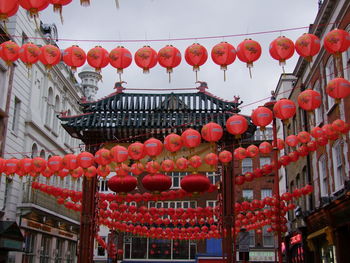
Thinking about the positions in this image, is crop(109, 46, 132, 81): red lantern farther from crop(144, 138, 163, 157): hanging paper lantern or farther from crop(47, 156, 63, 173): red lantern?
crop(47, 156, 63, 173): red lantern

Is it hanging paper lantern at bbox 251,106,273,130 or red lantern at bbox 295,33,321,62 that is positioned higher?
red lantern at bbox 295,33,321,62

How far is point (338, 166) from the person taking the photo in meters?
18.9

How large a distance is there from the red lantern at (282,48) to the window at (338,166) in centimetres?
915

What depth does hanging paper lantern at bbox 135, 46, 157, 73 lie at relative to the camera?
36.0 feet

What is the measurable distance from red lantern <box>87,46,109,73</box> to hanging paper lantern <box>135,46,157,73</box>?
836 mm

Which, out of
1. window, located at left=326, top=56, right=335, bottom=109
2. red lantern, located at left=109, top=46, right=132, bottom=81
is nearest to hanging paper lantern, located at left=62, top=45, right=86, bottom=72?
red lantern, located at left=109, top=46, right=132, bottom=81

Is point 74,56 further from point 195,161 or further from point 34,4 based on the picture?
point 195,161

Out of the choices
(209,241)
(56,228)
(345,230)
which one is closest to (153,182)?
(345,230)

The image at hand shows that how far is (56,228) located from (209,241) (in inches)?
702

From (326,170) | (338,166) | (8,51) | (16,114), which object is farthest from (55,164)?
(326,170)

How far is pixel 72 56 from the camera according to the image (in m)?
11.2

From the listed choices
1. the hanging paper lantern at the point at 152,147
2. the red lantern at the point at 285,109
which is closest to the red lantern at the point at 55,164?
the hanging paper lantern at the point at 152,147

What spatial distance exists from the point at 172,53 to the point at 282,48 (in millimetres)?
2600

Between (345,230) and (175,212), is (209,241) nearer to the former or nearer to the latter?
(175,212)
